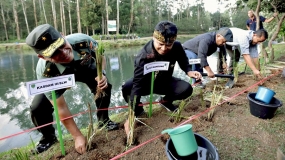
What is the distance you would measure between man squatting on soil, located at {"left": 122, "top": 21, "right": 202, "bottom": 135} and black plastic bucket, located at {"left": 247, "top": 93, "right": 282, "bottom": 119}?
74 cm

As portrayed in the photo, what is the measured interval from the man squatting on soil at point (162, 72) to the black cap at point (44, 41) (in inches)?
34.4

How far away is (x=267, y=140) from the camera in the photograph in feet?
6.07

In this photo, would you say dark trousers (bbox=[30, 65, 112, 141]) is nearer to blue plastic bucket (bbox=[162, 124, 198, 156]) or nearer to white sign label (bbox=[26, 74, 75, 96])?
white sign label (bbox=[26, 74, 75, 96])

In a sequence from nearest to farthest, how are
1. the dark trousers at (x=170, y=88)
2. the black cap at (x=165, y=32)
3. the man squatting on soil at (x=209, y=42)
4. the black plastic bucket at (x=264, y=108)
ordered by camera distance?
the black cap at (x=165, y=32) < the black plastic bucket at (x=264, y=108) < the dark trousers at (x=170, y=88) < the man squatting on soil at (x=209, y=42)

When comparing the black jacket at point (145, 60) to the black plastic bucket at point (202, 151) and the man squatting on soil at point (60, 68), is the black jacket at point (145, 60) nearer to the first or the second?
the man squatting on soil at point (60, 68)

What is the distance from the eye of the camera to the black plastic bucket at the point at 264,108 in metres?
2.10

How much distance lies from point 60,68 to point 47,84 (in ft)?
1.15

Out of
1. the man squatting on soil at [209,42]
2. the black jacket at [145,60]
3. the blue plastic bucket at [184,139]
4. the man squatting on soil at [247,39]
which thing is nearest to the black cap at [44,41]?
the black jacket at [145,60]

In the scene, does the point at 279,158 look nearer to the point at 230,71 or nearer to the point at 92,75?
the point at 92,75

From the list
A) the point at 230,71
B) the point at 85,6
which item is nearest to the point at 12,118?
the point at 230,71

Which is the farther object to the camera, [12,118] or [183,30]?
[183,30]

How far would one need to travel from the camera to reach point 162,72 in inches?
89.5

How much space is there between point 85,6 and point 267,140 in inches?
962

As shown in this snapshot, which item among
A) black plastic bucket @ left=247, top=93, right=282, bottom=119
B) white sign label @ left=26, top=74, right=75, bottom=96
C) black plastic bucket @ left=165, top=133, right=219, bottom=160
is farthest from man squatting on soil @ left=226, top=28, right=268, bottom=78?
white sign label @ left=26, top=74, right=75, bottom=96
